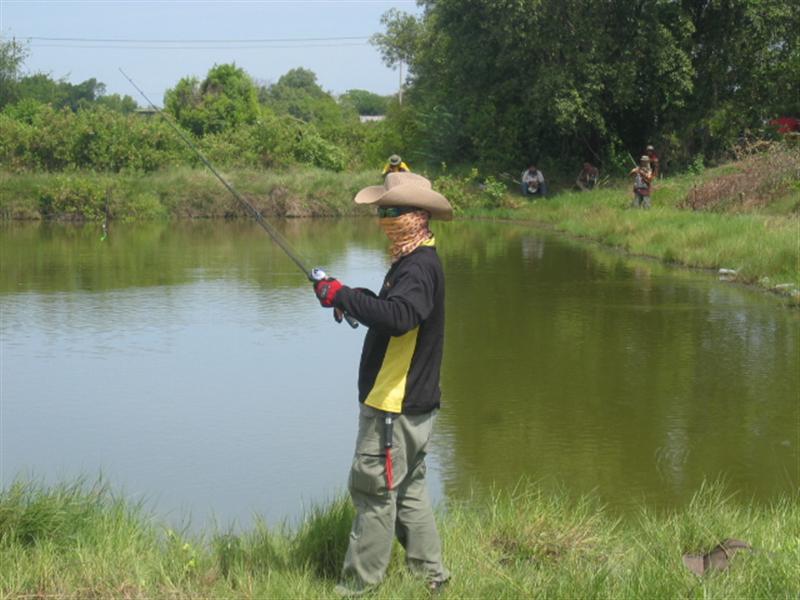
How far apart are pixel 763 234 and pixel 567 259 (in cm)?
347

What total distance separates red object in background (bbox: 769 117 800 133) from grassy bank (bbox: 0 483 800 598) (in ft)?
79.2

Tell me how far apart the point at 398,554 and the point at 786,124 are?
26.5m

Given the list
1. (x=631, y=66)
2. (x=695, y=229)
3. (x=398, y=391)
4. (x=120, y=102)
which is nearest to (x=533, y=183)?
(x=631, y=66)

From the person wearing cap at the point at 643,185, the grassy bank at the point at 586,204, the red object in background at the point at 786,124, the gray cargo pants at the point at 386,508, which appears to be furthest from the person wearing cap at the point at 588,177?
the gray cargo pants at the point at 386,508

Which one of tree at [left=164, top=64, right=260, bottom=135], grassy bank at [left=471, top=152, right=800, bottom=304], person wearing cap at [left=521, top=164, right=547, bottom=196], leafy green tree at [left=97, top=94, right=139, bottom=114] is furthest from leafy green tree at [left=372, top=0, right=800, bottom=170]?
leafy green tree at [left=97, top=94, right=139, bottom=114]

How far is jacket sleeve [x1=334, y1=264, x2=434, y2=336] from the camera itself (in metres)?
4.11

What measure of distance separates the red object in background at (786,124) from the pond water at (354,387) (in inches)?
500

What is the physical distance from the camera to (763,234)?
16.1m

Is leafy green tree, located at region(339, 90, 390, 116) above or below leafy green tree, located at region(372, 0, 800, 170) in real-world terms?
above

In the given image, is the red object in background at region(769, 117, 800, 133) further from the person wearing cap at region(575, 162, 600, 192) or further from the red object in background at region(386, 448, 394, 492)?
the red object in background at region(386, 448, 394, 492)

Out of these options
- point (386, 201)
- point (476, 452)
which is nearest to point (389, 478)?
point (386, 201)

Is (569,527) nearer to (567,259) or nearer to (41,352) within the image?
(41,352)

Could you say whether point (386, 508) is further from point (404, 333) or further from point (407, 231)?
point (407, 231)

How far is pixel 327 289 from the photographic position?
13.8ft
